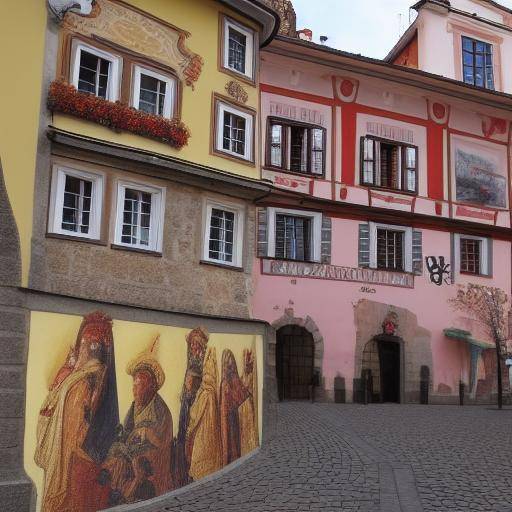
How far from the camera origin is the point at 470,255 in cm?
2516

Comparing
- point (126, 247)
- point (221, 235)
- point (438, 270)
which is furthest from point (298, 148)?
point (126, 247)

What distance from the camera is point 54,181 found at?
10023 mm

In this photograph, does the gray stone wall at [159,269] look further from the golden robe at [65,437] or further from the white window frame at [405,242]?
the white window frame at [405,242]

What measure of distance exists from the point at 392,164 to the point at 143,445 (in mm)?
17472

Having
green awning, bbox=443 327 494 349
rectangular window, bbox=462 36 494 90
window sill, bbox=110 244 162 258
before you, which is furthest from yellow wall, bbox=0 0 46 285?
rectangular window, bbox=462 36 494 90

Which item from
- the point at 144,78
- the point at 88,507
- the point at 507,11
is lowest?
the point at 88,507

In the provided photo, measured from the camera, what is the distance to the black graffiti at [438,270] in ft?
78.8

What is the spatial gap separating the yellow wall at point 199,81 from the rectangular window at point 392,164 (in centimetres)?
1091

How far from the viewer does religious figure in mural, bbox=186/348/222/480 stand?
974 cm

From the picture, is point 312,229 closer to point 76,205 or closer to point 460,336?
point 460,336

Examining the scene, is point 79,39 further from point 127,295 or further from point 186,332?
point 186,332

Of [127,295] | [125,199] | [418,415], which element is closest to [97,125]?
[125,199]

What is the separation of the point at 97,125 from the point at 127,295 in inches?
101

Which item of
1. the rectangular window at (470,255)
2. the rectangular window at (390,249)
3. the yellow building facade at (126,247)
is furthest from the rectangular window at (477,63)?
the yellow building facade at (126,247)
